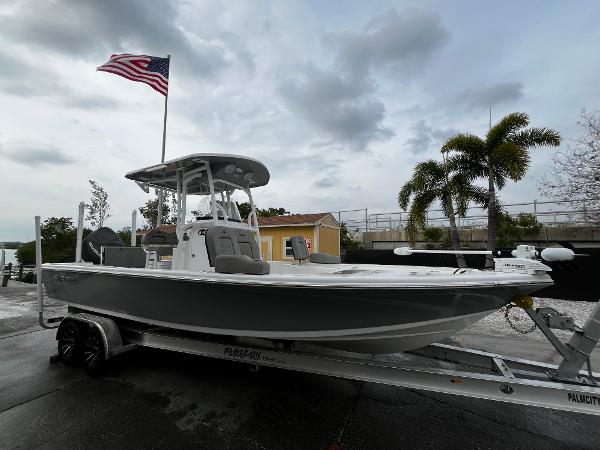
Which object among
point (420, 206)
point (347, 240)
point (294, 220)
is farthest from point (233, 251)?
point (347, 240)

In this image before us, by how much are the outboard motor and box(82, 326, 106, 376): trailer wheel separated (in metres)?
1.46

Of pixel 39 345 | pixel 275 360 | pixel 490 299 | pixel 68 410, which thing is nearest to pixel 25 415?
pixel 68 410

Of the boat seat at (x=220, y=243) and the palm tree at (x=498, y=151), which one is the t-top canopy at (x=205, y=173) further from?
the palm tree at (x=498, y=151)

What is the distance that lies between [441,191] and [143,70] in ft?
31.0

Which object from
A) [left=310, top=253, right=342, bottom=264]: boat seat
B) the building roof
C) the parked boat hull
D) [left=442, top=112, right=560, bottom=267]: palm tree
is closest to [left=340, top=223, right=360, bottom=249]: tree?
the building roof

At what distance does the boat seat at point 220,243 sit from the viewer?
3785 mm

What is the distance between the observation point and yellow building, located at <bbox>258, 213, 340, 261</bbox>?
49.8 feet

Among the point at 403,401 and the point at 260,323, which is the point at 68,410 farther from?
the point at 403,401

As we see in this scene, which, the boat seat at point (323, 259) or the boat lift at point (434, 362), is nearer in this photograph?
the boat lift at point (434, 362)

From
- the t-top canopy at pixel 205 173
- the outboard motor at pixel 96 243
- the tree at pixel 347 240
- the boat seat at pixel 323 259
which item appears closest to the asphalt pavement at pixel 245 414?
the boat seat at pixel 323 259

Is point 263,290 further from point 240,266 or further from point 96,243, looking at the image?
point 96,243

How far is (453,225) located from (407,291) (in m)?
9.71

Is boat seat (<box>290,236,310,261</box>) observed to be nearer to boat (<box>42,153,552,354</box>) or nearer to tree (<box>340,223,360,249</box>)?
boat (<box>42,153,552,354</box>)

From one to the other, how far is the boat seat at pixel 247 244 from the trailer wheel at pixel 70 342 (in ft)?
7.54
